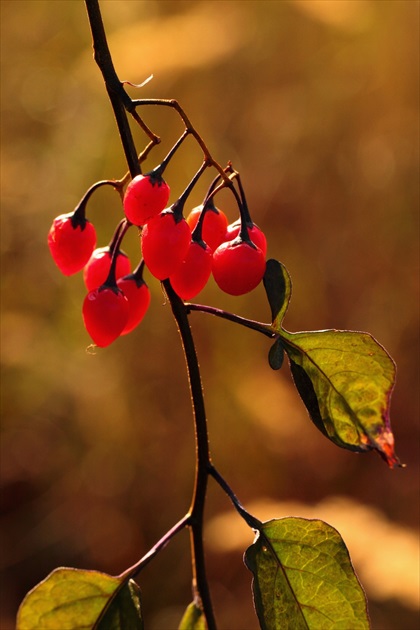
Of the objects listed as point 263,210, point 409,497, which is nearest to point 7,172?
point 263,210

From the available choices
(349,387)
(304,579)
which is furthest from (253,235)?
(304,579)

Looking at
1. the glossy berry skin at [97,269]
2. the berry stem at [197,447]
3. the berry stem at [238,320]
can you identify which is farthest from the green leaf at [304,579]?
the glossy berry skin at [97,269]

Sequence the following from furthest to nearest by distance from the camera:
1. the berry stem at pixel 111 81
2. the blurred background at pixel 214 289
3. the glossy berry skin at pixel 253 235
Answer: the blurred background at pixel 214 289 → the glossy berry skin at pixel 253 235 → the berry stem at pixel 111 81

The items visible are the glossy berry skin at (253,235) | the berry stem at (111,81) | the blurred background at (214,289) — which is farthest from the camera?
the blurred background at (214,289)

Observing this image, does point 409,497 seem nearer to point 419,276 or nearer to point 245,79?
point 419,276

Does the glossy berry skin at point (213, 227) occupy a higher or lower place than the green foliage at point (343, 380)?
higher

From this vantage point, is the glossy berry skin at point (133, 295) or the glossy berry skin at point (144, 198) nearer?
the glossy berry skin at point (144, 198)

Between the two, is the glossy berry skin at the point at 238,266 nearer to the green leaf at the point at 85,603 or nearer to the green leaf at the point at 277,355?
the green leaf at the point at 277,355

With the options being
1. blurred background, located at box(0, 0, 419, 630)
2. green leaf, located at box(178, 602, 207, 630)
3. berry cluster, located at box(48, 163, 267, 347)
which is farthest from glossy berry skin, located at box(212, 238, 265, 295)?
blurred background, located at box(0, 0, 419, 630)
